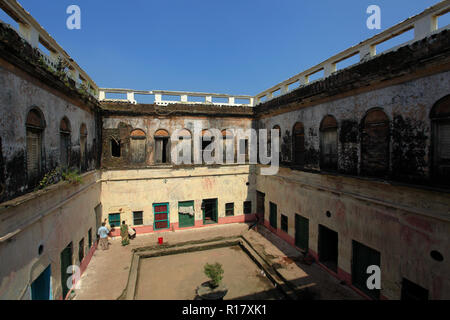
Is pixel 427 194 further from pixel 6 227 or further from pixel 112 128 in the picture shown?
pixel 112 128

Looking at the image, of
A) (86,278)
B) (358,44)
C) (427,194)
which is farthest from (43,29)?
(427,194)

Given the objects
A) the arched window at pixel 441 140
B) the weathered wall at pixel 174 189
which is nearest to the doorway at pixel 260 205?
the weathered wall at pixel 174 189

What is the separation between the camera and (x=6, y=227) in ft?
17.6

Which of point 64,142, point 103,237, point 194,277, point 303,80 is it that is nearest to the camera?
point 64,142

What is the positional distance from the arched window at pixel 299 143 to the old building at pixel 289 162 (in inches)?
2.0

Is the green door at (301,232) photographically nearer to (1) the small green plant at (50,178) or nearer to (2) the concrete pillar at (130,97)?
(1) the small green plant at (50,178)

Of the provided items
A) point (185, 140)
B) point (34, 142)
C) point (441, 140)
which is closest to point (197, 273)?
point (185, 140)

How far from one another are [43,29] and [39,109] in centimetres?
250

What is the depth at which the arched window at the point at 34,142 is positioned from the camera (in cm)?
669

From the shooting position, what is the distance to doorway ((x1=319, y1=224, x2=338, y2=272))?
10680 millimetres

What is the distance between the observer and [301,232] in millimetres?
12070

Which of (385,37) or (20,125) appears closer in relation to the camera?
(20,125)

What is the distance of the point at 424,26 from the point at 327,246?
8480mm

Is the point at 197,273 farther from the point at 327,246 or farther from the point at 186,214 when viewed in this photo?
the point at 327,246
